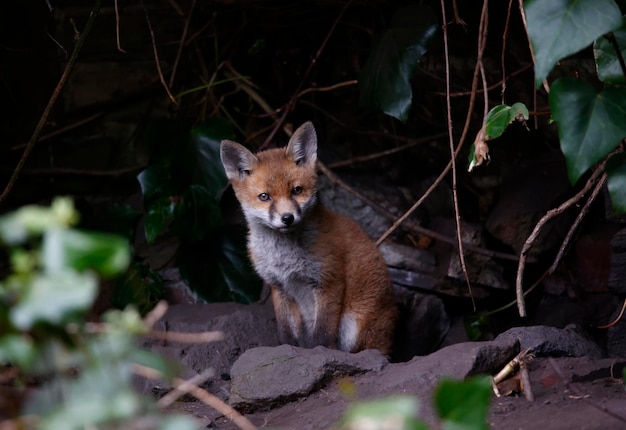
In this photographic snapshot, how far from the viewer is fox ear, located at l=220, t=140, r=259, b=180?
17.2 feet

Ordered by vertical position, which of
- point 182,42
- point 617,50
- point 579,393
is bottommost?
point 579,393

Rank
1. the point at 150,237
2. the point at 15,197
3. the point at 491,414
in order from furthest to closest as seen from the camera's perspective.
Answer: the point at 15,197
the point at 150,237
the point at 491,414

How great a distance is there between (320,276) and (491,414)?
2.06m

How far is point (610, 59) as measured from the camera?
310 centimetres

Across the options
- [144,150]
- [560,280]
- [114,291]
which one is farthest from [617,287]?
[144,150]

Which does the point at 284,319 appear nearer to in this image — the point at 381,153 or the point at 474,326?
the point at 474,326

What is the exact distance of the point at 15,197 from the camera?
255 inches

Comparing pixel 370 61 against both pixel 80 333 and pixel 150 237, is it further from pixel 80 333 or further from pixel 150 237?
pixel 80 333

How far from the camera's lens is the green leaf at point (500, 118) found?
3402 millimetres

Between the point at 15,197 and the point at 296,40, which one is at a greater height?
the point at 296,40

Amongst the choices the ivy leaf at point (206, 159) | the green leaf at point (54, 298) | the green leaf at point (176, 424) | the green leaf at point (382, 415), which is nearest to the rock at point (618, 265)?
the ivy leaf at point (206, 159)

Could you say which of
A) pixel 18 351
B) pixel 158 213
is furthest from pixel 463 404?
pixel 158 213

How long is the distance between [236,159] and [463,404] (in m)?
3.94

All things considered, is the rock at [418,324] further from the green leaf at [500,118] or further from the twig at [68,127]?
the twig at [68,127]
